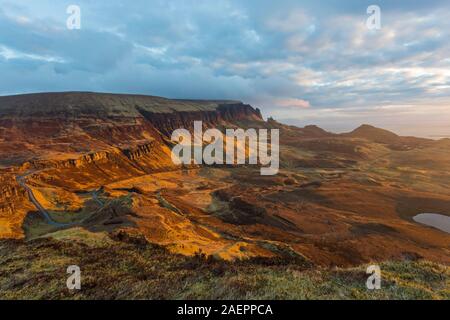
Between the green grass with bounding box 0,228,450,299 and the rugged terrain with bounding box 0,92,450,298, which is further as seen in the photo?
the rugged terrain with bounding box 0,92,450,298

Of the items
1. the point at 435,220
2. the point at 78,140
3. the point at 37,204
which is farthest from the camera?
the point at 78,140

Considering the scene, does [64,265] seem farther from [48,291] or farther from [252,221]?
[252,221]

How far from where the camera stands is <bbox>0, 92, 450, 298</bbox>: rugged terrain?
22.9 metres

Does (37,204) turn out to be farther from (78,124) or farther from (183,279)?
(78,124)

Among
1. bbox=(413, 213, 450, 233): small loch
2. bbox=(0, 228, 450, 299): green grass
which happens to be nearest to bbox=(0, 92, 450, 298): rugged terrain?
bbox=(0, 228, 450, 299): green grass

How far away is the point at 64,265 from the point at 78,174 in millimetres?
69249

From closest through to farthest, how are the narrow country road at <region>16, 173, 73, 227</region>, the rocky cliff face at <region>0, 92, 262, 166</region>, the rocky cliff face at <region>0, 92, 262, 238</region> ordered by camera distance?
the narrow country road at <region>16, 173, 73, 227</region> < the rocky cliff face at <region>0, 92, 262, 238</region> < the rocky cliff face at <region>0, 92, 262, 166</region>

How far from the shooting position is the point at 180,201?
62.4 m

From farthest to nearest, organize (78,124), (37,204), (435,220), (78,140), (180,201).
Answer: (78,124) < (78,140) < (180,201) < (435,220) < (37,204)

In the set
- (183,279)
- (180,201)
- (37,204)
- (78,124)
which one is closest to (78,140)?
(78,124)

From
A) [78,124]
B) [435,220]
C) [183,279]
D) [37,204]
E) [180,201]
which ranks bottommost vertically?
[435,220]

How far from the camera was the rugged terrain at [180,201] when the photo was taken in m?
22.9

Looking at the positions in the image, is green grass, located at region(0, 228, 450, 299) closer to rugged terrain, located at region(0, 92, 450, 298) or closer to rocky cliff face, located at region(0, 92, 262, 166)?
rugged terrain, located at region(0, 92, 450, 298)
